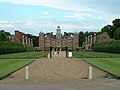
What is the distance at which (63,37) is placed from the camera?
173125 millimetres

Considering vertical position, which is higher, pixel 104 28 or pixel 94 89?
pixel 104 28

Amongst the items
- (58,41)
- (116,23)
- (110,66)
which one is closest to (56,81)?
(110,66)

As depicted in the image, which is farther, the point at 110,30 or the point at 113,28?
the point at 110,30

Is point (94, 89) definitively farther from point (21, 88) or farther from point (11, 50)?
point (11, 50)

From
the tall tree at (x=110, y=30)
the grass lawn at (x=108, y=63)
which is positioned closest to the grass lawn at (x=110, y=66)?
the grass lawn at (x=108, y=63)

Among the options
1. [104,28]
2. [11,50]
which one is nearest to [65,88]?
[11,50]

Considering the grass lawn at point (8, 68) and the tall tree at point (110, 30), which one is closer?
the grass lawn at point (8, 68)

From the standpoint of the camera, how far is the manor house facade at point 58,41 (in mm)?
168625

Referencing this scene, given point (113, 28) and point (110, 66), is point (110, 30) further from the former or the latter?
point (110, 66)

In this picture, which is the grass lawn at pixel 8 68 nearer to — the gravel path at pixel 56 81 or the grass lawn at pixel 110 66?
the gravel path at pixel 56 81

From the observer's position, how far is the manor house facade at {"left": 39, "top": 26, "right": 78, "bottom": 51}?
16862cm

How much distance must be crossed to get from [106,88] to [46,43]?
158109 millimetres

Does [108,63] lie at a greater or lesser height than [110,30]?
lesser

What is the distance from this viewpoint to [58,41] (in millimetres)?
171875
